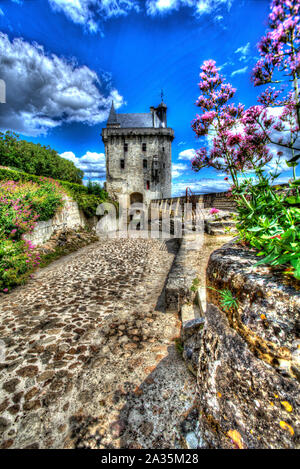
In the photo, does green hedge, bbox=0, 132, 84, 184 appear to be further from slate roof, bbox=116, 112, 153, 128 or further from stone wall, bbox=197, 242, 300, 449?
stone wall, bbox=197, 242, 300, 449

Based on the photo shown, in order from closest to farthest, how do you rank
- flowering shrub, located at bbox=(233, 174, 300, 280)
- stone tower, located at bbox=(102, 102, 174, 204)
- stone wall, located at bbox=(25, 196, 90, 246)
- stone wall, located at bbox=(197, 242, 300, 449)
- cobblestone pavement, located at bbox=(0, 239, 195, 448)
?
1. stone wall, located at bbox=(197, 242, 300, 449)
2. flowering shrub, located at bbox=(233, 174, 300, 280)
3. cobblestone pavement, located at bbox=(0, 239, 195, 448)
4. stone wall, located at bbox=(25, 196, 90, 246)
5. stone tower, located at bbox=(102, 102, 174, 204)

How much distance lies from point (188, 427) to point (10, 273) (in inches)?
211

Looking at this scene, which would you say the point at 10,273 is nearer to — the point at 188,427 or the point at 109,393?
the point at 109,393

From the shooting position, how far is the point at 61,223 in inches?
405

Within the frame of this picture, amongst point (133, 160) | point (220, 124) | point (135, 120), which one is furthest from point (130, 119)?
point (220, 124)

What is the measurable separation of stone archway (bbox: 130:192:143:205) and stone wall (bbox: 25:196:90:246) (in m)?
16.7

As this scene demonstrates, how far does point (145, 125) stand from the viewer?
2984 cm

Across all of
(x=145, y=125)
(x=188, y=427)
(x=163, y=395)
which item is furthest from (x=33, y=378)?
(x=145, y=125)

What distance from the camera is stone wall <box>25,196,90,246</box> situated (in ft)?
26.8

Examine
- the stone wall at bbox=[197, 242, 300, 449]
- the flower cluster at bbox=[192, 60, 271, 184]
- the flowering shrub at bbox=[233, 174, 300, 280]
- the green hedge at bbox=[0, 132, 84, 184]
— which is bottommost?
the stone wall at bbox=[197, 242, 300, 449]

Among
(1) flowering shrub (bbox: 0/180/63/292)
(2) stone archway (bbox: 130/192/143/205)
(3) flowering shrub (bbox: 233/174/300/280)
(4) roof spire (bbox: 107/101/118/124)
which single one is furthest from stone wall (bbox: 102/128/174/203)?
(3) flowering shrub (bbox: 233/174/300/280)

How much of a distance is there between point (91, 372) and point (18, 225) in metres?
5.99

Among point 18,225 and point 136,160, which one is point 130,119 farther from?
point 18,225

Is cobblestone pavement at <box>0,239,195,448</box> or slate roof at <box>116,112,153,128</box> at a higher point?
slate roof at <box>116,112,153,128</box>
